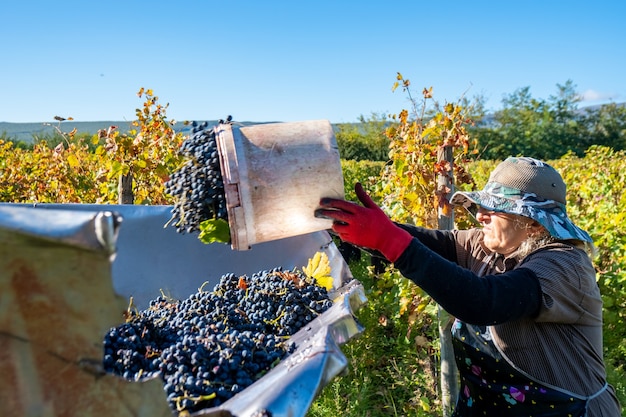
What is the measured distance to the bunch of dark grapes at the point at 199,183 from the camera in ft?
4.59

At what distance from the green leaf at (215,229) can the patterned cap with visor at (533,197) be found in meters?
0.86

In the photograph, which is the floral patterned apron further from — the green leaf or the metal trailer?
the metal trailer

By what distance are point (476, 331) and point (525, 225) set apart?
1.36ft

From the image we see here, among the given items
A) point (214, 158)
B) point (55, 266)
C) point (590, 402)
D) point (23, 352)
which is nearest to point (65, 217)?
point (55, 266)

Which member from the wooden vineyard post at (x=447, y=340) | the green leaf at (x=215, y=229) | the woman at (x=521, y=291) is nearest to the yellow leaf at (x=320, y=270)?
the woman at (x=521, y=291)

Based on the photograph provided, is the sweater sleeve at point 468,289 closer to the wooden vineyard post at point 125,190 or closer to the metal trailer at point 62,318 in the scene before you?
the metal trailer at point 62,318

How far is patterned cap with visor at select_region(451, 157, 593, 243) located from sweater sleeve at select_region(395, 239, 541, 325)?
24cm

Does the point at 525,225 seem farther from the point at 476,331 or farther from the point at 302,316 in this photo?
the point at 302,316

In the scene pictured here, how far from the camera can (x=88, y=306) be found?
630 millimetres

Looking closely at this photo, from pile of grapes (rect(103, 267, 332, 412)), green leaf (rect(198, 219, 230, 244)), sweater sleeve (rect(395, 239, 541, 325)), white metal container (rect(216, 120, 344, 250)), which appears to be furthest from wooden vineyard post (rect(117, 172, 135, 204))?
sweater sleeve (rect(395, 239, 541, 325))

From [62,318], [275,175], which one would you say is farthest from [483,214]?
[62,318]

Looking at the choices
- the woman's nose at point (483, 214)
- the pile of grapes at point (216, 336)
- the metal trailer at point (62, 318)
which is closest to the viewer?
the metal trailer at point (62, 318)

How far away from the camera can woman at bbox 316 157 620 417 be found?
1.47 metres

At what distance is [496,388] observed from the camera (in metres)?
1.76
